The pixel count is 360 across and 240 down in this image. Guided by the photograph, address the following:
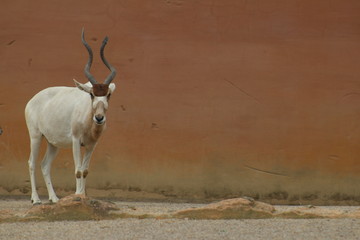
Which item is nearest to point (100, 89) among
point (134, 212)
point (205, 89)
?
point (134, 212)

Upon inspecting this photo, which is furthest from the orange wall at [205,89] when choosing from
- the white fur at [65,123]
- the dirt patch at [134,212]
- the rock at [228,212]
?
the rock at [228,212]

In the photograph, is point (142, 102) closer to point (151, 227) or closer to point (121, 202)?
point (121, 202)

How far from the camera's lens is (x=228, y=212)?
24.5 ft

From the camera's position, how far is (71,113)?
9172 mm

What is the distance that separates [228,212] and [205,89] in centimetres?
334

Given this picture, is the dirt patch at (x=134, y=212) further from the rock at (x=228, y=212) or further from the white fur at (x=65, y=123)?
the white fur at (x=65, y=123)

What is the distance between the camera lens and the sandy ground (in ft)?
21.6

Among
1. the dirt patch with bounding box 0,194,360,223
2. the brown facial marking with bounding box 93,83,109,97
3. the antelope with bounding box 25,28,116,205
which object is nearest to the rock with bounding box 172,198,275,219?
the dirt patch with bounding box 0,194,360,223

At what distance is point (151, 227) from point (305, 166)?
4.05 meters

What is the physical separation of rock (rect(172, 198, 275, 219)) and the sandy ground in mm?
194

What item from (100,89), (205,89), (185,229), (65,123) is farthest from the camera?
(205,89)

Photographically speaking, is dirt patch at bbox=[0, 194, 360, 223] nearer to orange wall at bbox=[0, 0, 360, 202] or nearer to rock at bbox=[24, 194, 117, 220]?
rock at bbox=[24, 194, 117, 220]

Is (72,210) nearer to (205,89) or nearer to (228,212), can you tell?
(228,212)

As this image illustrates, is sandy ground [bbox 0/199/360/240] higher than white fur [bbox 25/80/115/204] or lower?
lower
